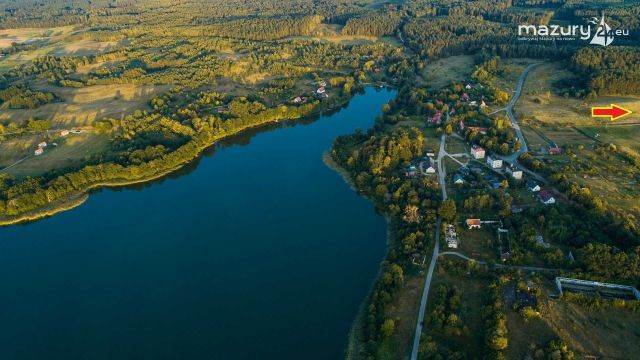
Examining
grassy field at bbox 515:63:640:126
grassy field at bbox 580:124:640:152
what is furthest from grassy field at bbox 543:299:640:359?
grassy field at bbox 515:63:640:126

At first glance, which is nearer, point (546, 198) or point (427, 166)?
point (546, 198)

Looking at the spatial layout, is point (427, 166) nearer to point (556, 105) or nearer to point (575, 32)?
point (556, 105)

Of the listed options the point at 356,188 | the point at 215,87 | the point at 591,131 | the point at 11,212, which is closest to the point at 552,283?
the point at 356,188

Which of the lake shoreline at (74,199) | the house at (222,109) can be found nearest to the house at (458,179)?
the lake shoreline at (74,199)

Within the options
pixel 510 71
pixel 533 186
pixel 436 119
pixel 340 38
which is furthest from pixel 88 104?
pixel 510 71

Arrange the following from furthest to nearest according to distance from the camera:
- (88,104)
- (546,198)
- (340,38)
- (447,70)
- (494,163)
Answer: (340,38) < (447,70) < (88,104) < (494,163) < (546,198)

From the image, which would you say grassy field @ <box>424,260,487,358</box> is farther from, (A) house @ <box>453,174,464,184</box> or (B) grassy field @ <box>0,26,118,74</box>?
(B) grassy field @ <box>0,26,118,74</box>
